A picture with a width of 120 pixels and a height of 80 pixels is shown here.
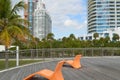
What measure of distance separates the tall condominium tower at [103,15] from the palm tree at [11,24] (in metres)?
163

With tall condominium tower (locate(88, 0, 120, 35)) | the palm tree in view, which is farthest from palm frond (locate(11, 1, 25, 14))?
tall condominium tower (locate(88, 0, 120, 35))

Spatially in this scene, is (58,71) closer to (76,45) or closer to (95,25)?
(76,45)

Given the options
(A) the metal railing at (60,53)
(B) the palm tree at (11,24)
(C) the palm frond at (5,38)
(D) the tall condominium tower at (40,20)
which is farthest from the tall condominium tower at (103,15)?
(C) the palm frond at (5,38)

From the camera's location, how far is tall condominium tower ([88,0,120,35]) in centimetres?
18975

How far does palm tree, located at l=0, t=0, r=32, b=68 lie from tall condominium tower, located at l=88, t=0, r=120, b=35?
16281 cm

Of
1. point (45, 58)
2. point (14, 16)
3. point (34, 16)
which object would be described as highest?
point (34, 16)

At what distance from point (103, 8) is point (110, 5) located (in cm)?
455

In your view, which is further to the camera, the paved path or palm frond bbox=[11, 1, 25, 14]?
palm frond bbox=[11, 1, 25, 14]

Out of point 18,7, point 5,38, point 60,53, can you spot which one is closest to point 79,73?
point 5,38

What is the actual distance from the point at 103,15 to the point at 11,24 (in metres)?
169

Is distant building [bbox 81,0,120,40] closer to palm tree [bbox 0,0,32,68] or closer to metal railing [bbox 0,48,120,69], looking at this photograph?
metal railing [bbox 0,48,120,69]

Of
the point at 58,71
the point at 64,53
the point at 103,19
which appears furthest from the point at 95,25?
the point at 58,71

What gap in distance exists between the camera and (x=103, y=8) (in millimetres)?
192500

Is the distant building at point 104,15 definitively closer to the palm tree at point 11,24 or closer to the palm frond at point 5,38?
the palm tree at point 11,24
